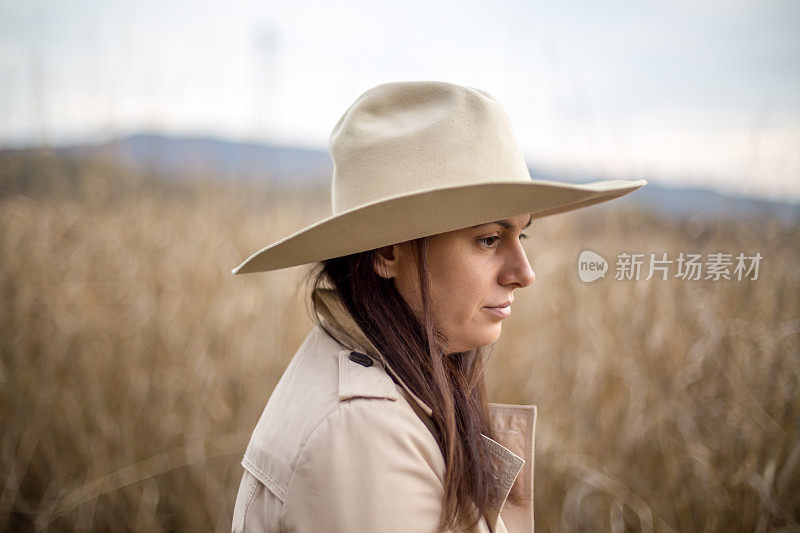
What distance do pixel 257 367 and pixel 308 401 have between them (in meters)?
1.63

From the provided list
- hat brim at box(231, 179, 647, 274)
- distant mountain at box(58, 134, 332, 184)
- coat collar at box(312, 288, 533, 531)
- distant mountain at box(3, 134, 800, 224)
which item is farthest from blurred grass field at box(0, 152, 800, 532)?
hat brim at box(231, 179, 647, 274)

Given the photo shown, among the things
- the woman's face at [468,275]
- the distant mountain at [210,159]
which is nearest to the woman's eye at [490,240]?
the woman's face at [468,275]

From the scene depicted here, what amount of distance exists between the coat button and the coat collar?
0.11 feet

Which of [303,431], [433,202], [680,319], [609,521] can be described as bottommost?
[609,521]

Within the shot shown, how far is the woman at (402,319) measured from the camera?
857 mm

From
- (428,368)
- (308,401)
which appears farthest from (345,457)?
(428,368)

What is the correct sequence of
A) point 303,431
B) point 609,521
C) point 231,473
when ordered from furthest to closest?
1. point 231,473
2. point 609,521
3. point 303,431

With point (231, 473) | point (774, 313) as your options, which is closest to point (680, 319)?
point (774, 313)

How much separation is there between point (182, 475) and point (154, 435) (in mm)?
216

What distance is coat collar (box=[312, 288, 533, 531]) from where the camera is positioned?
3.40ft

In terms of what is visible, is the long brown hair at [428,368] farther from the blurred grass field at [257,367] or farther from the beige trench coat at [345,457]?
the blurred grass field at [257,367]

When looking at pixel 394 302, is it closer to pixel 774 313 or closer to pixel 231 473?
pixel 231 473

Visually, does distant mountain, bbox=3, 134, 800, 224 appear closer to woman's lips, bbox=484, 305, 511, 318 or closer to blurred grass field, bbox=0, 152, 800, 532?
blurred grass field, bbox=0, 152, 800, 532

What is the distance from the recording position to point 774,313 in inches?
89.0
